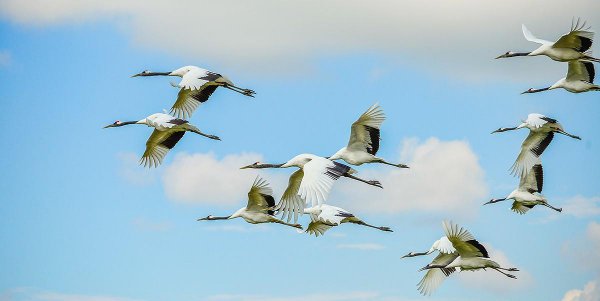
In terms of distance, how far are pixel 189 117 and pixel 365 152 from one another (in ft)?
15.5

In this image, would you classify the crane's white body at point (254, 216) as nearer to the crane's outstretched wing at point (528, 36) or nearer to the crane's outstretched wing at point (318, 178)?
the crane's outstretched wing at point (318, 178)

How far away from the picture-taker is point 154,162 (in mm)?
32188

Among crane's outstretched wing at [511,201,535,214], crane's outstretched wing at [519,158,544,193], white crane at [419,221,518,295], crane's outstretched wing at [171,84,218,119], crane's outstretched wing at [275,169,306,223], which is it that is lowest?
white crane at [419,221,518,295]

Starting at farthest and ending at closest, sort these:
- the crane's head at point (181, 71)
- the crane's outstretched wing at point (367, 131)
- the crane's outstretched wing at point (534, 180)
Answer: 1. the crane's outstretched wing at point (534, 180)
2. the crane's head at point (181, 71)
3. the crane's outstretched wing at point (367, 131)

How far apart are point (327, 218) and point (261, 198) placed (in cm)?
149

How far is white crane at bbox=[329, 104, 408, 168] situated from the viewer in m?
27.6

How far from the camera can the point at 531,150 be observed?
3247 cm

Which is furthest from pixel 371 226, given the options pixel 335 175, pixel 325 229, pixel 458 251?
pixel 335 175

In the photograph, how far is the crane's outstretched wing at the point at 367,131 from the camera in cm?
2755

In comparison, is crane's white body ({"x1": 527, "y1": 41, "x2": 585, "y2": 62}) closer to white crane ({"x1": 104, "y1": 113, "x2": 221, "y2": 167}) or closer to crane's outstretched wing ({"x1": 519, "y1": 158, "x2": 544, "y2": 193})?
crane's outstretched wing ({"x1": 519, "y1": 158, "x2": 544, "y2": 193})

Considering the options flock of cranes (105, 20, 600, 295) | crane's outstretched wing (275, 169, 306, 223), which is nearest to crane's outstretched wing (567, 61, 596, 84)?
flock of cranes (105, 20, 600, 295)

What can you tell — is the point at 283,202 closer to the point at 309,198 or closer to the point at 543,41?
the point at 309,198

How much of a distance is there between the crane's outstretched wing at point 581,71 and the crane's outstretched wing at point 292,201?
7182mm

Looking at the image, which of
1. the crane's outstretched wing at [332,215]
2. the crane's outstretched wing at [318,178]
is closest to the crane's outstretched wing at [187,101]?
the crane's outstretched wing at [332,215]
